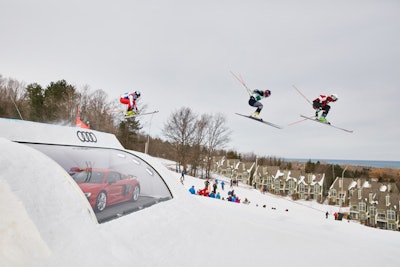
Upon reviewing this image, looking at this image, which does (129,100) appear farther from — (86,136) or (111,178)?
(111,178)

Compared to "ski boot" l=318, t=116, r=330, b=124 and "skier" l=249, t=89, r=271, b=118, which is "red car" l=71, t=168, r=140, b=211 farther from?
"ski boot" l=318, t=116, r=330, b=124

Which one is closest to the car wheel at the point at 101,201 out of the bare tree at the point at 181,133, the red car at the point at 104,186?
the red car at the point at 104,186

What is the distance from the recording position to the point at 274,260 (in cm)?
355

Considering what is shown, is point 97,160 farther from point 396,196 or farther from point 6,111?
point 396,196

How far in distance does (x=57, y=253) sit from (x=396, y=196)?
6293cm

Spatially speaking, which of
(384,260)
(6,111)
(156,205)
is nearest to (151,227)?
(156,205)

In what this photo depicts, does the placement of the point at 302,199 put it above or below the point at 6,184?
below

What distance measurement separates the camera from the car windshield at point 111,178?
3.38m

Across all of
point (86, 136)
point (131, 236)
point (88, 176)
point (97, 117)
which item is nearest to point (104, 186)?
point (88, 176)

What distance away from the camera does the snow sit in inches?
80.8

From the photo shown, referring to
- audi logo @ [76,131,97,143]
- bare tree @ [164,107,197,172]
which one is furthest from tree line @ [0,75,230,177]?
audi logo @ [76,131,97,143]

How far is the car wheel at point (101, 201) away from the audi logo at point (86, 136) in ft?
4.87

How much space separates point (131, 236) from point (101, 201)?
30.3 inches

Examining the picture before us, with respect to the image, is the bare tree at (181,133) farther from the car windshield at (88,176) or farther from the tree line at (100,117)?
the car windshield at (88,176)
